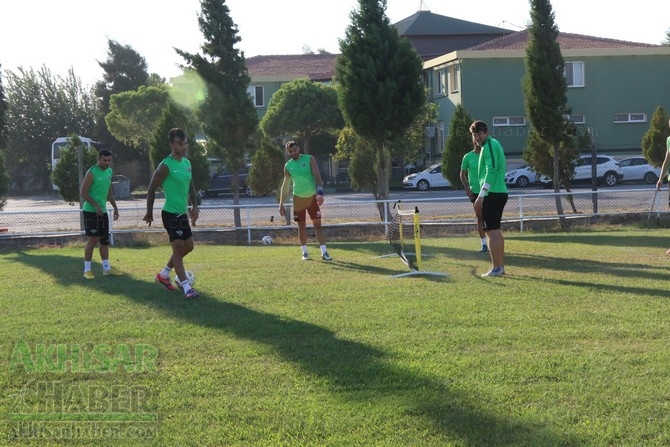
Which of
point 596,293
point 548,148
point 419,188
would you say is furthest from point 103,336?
point 419,188

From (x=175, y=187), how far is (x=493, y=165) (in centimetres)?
387

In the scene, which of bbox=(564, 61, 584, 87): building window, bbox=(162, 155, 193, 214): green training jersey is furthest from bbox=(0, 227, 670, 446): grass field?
bbox=(564, 61, 584, 87): building window

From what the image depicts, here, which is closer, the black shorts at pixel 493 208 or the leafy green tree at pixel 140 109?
the black shorts at pixel 493 208

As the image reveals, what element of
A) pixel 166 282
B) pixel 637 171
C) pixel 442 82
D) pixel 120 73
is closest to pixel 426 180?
pixel 637 171

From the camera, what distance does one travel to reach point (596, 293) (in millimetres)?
9109

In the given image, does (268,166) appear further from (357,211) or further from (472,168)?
(472,168)

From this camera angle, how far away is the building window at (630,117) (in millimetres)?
44000

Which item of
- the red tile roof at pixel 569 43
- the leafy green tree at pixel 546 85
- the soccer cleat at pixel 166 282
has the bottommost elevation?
the soccer cleat at pixel 166 282

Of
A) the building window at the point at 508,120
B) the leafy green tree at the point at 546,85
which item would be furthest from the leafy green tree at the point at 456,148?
the building window at the point at 508,120

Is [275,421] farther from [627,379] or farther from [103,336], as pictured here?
[103,336]

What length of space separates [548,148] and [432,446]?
18.8 m

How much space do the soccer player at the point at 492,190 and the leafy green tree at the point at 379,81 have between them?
9186 millimetres

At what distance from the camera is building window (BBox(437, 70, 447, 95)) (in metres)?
46.2

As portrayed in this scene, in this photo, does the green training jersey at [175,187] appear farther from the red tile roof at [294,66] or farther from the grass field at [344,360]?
the red tile roof at [294,66]
